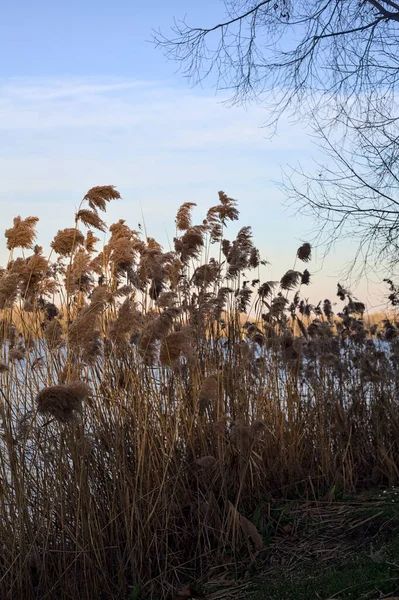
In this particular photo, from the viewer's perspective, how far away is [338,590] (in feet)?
11.9

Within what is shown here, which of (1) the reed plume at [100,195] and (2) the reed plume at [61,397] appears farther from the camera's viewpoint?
(1) the reed plume at [100,195]

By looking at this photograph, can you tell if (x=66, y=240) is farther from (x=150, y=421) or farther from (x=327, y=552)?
(x=327, y=552)

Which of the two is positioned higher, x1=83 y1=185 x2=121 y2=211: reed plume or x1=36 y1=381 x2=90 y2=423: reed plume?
x1=83 y1=185 x2=121 y2=211: reed plume

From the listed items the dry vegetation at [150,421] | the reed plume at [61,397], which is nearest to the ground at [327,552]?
the dry vegetation at [150,421]

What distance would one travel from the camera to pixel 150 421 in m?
4.63

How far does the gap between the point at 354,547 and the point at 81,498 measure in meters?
1.67

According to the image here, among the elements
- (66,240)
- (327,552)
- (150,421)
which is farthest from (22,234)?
(327,552)

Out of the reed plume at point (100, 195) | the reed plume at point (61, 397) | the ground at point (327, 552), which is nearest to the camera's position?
the reed plume at point (61, 397)

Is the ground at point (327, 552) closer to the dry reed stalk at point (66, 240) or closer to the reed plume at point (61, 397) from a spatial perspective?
the reed plume at point (61, 397)

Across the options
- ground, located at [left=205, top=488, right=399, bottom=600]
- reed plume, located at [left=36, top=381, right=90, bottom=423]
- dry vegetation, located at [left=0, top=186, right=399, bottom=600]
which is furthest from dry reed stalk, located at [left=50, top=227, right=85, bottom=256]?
ground, located at [left=205, top=488, right=399, bottom=600]

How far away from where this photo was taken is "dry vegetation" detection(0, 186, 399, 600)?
4.11 m

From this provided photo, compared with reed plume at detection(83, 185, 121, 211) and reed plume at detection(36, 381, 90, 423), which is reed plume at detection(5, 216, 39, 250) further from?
reed plume at detection(36, 381, 90, 423)

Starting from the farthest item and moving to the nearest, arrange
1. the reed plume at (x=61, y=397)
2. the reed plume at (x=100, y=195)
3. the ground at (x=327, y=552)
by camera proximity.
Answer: the reed plume at (x=100, y=195), the ground at (x=327, y=552), the reed plume at (x=61, y=397)

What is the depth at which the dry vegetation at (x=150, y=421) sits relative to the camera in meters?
4.11
